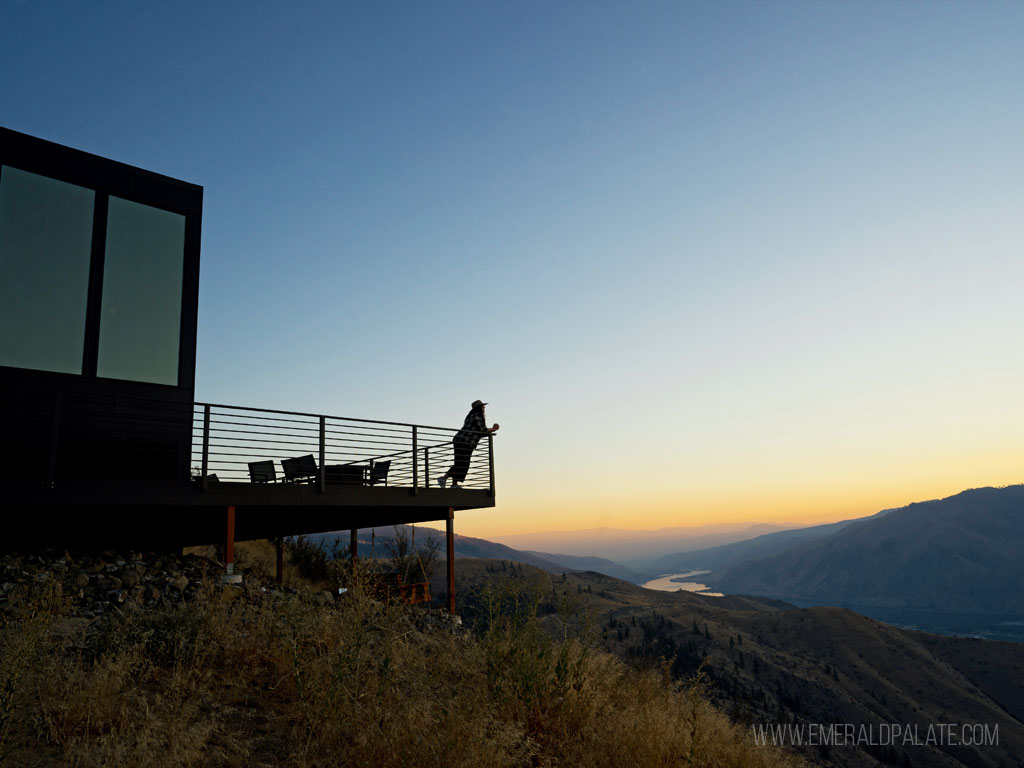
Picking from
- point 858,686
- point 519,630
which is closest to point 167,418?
point 519,630

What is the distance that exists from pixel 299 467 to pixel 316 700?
7.95 meters

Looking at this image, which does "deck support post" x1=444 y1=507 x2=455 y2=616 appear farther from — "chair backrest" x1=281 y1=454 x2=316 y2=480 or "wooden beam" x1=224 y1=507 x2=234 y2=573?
"wooden beam" x1=224 y1=507 x2=234 y2=573

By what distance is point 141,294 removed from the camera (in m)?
12.3

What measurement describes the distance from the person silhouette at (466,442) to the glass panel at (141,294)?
6115 mm

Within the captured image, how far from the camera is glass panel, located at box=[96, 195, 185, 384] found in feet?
38.8

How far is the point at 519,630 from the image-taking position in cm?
748

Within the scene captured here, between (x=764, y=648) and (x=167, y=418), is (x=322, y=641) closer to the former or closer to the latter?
(x=167, y=418)

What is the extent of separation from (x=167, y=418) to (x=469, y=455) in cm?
643

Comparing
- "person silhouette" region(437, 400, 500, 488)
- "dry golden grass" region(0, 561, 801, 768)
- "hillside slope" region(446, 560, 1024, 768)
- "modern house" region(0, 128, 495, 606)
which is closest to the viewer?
"dry golden grass" region(0, 561, 801, 768)

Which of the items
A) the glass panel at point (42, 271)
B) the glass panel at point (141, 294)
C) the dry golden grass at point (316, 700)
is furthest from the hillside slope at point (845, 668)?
the dry golden grass at point (316, 700)

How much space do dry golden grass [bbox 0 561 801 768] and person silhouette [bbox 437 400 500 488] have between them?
704cm

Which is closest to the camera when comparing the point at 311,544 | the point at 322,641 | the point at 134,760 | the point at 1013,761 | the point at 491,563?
the point at 134,760

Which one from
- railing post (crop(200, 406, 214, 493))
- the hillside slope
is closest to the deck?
railing post (crop(200, 406, 214, 493))

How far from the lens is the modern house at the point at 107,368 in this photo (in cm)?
1062
